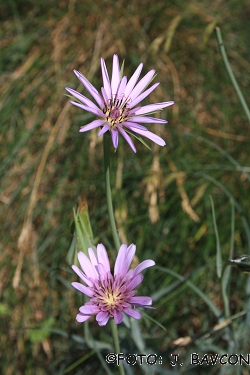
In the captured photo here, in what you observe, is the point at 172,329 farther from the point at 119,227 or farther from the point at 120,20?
the point at 120,20

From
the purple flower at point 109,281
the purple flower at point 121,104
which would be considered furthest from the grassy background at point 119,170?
the purple flower at point 121,104

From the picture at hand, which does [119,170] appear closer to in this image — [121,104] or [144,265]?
[121,104]

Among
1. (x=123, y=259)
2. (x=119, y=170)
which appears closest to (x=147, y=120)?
(x=123, y=259)

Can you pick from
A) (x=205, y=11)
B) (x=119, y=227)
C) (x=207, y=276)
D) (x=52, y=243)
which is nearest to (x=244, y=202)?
(x=207, y=276)

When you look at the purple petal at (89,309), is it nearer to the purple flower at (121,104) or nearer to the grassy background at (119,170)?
the purple flower at (121,104)

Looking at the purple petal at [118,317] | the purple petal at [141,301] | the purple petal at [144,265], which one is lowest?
the purple petal at [118,317]
